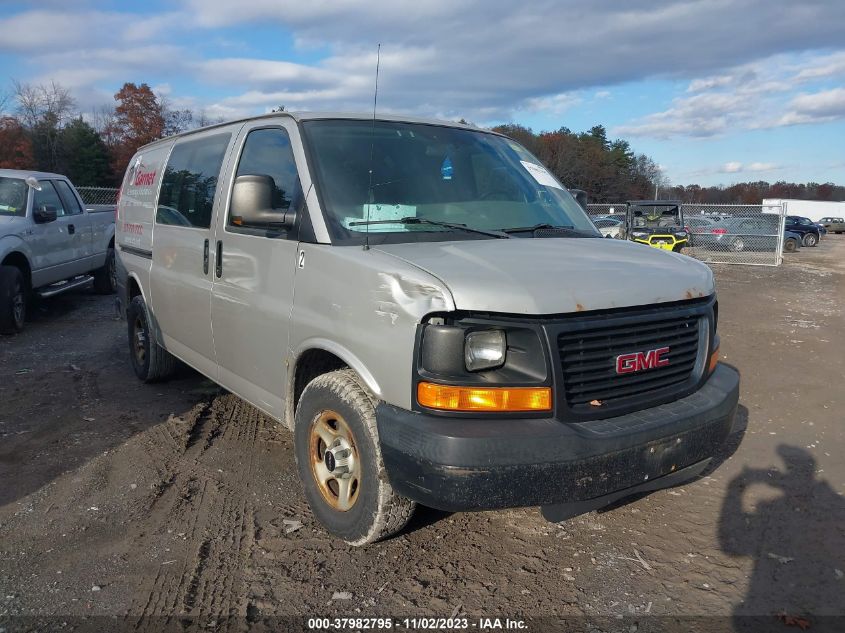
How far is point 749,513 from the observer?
12.3 ft

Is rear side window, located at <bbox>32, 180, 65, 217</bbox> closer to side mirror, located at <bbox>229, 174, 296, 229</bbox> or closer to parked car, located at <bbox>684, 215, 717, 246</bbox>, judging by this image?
side mirror, located at <bbox>229, 174, 296, 229</bbox>

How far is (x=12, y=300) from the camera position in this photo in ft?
26.7

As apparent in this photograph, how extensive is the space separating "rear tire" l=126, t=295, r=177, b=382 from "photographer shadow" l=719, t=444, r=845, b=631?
4465mm

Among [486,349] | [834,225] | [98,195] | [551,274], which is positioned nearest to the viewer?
[486,349]

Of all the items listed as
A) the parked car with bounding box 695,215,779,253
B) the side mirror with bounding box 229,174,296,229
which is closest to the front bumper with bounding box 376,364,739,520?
the side mirror with bounding box 229,174,296,229

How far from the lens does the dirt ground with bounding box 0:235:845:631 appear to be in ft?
9.44

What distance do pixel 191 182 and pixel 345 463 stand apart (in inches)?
106

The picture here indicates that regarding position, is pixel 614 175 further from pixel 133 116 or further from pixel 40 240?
pixel 40 240

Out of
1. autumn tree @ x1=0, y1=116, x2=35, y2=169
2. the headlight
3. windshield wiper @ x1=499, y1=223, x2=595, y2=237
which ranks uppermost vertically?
autumn tree @ x1=0, y1=116, x2=35, y2=169

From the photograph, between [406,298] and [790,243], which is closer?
[406,298]

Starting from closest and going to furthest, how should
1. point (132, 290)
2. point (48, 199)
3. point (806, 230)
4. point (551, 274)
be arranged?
point (551, 274) < point (132, 290) < point (48, 199) < point (806, 230)

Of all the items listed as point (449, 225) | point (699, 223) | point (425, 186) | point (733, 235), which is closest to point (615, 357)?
point (449, 225)

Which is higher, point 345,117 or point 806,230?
point 345,117

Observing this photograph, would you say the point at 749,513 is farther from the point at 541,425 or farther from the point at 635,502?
the point at 541,425
